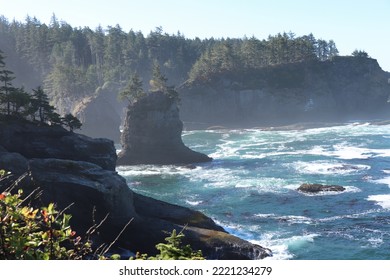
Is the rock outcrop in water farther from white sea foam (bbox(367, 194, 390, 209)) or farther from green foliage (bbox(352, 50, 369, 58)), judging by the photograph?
green foliage (bbox(352, 50, 369, 58))

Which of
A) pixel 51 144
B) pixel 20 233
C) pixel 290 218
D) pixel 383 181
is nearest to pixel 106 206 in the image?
pixel 51 144

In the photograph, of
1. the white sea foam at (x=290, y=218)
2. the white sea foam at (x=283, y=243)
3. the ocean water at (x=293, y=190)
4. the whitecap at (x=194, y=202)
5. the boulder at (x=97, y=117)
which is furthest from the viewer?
the boulder at (x=97, y=117)

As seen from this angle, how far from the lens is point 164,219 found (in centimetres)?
3750

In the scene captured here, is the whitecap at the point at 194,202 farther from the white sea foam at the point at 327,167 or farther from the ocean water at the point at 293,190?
the white sea foam at the point at 327,167

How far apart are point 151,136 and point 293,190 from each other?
33.7m

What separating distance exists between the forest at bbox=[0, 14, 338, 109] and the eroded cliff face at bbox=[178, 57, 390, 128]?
5.42 meters

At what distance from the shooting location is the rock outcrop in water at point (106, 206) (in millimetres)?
31000

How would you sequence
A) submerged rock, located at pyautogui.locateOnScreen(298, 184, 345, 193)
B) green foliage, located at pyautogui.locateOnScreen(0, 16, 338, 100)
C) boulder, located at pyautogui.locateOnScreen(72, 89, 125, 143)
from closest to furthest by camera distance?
submerged rock, located at pyautogui.locateOnScreen(298, 184, 345, 193), boulder, located at pyautogui.locateOnScreen(72, 89, 125, 143), green foliage, located at pyautogui.locateOnScreen(0, 16, 338, 100)

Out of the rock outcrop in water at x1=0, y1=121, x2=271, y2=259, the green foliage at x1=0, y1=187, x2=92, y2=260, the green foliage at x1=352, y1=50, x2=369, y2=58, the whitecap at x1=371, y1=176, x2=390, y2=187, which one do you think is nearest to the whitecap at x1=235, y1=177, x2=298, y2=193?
the whitecap at x1=371, y1=176, x2=390, y2=187

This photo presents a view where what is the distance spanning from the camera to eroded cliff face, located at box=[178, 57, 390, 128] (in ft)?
414

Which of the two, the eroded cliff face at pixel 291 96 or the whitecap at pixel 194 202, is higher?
the eroded cliff face at pixel 291 96

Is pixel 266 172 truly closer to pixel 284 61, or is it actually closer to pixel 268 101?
pixel 268 101

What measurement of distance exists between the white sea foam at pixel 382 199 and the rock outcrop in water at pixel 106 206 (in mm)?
19154

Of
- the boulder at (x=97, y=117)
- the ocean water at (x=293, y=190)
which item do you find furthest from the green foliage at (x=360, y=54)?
the boulder at (x=97, y=117)
